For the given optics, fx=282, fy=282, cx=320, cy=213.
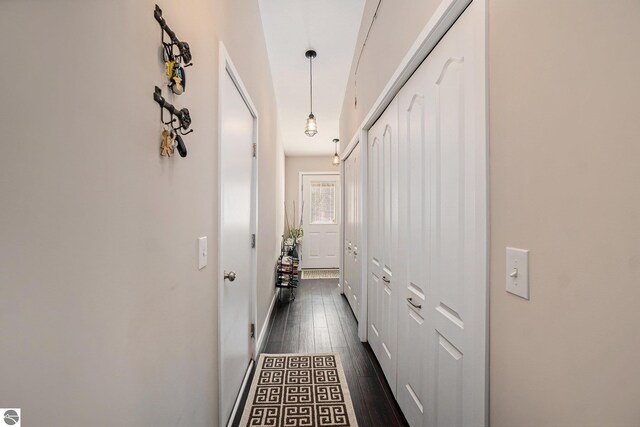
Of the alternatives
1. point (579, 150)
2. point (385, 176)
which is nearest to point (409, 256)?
point (385, 176)

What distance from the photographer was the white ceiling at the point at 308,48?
240 centimetres

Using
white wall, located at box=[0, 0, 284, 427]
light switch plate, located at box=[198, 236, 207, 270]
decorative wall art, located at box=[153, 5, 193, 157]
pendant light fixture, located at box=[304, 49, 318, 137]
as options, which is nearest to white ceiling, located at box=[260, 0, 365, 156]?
pendant light fixture, located at box=[304, 49, 318, 137]

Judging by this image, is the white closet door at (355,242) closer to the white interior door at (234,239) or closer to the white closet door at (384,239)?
the white closet door at (384,239)

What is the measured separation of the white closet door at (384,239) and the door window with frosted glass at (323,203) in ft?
13.5

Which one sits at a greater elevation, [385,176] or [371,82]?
[371,82]

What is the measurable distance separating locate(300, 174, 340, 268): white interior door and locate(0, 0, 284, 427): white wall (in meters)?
5.49

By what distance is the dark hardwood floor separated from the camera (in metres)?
1.75

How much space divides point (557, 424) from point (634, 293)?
1.20 ft

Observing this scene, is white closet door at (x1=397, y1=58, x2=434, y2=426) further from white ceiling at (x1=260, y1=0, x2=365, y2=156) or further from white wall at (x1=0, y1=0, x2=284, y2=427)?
white ceiling at (x1=260, y1=0, x2=365, y2=156)

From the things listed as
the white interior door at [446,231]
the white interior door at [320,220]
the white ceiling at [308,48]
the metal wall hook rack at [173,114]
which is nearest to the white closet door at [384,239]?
the white interior door at [446,231]

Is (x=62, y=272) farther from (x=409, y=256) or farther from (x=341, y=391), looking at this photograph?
(x=341, y=391)

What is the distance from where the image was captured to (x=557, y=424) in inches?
24.7

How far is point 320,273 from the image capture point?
5953 millimetres

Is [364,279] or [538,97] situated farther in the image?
[364,279]
